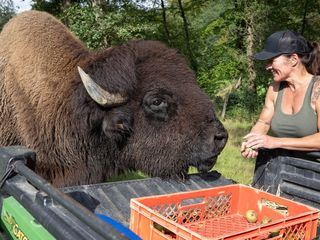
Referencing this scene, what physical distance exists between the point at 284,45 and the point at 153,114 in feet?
4.51

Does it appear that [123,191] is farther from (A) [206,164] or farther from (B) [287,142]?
(B) [287,142]

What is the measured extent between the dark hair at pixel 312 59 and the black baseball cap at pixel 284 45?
65 mm

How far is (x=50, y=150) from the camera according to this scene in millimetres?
4445

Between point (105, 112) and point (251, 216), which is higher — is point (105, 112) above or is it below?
above

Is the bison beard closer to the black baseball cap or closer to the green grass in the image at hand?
the black baseball cap

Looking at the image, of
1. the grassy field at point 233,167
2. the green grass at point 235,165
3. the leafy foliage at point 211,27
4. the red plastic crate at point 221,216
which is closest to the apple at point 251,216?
the red plastic crate at point 221,216

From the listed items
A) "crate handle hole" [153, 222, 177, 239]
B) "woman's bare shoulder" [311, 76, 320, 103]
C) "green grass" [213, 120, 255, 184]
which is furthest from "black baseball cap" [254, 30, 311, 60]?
"green grass" [213, 120, 255, 184]

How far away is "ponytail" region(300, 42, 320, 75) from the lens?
13.6 ft

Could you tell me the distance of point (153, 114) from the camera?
423 centimetres

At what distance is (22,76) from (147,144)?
5.04 ft

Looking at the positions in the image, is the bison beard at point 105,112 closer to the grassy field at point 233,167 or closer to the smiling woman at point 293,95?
the smiling woman at point 293,95

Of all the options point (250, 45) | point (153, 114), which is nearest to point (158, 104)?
point (153, 114)

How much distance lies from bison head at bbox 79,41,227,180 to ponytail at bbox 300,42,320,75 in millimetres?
984

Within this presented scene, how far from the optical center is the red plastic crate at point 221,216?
8.11 ft
